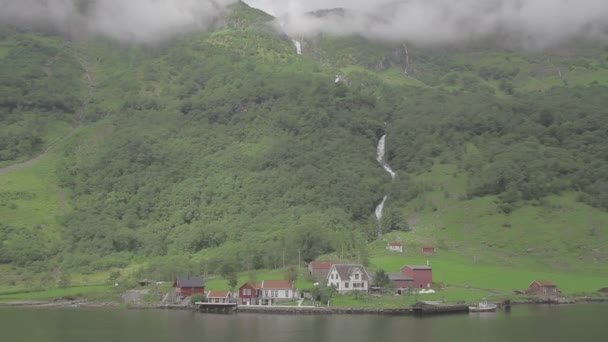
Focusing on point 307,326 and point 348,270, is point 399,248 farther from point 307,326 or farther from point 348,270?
point 307,326

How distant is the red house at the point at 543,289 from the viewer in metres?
129

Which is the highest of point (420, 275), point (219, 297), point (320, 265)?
point (320, 265)

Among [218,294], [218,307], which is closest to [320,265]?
[218,294]

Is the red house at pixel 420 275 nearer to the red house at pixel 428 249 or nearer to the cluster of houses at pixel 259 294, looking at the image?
the cluster of houses at pixel 259 294

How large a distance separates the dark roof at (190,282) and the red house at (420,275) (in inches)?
1497

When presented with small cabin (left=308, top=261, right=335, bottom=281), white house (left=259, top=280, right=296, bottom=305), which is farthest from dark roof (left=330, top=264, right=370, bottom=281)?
white house (left=259, top=280, right=296, bottom=305)

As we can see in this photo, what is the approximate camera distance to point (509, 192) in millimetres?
192750

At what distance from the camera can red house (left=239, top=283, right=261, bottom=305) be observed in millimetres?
126125

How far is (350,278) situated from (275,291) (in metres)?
13.3

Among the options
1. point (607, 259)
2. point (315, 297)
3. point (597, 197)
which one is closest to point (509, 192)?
point (597, 197)

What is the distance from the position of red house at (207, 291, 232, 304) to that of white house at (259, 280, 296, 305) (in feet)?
18.6

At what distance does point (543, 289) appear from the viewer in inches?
5069

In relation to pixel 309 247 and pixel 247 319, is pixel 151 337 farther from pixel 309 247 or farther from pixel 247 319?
pixel 309 247

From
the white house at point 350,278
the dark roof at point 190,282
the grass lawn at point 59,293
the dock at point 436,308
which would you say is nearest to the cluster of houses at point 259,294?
the dark roof at point 190,282
